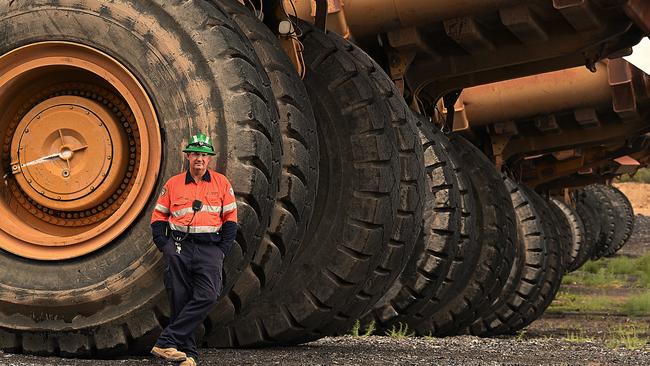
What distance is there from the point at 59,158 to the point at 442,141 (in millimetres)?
5416

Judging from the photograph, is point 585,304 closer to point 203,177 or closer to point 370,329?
point 370,329

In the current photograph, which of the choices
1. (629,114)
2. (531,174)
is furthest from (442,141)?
(531,174)

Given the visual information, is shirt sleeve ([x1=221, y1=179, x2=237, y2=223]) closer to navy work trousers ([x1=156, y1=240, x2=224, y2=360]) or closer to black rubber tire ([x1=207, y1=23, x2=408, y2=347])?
navy work trousers ([x1=156, y1=240, x2=224, y2=360])

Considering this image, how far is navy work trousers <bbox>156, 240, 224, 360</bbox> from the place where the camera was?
5.19m

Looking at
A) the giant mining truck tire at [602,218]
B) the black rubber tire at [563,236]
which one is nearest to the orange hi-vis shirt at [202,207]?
the black rubber tire at [563,236]

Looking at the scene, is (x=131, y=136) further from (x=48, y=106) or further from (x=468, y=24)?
(x=468, y=24)

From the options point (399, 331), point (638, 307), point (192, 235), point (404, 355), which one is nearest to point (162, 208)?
point (192, 235)

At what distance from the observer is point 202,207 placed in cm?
520

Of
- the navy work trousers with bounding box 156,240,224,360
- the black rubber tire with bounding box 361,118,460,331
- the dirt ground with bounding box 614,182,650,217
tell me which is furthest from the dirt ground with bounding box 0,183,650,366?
the dirt ground with bounding box 614,182,650,217

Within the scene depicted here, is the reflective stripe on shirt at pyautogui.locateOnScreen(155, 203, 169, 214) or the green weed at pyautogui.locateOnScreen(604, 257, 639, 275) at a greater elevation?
the green weed at pyautogui.locateOnScreen(604, 257, 639, 275)

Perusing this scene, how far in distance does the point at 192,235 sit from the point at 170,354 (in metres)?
0.45

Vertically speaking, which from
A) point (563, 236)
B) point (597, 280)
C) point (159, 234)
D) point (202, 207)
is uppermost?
point (563, 236)

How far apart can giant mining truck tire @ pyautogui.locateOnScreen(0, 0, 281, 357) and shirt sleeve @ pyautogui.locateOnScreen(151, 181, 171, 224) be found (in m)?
0.14

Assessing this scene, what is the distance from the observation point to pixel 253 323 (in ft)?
22.5
